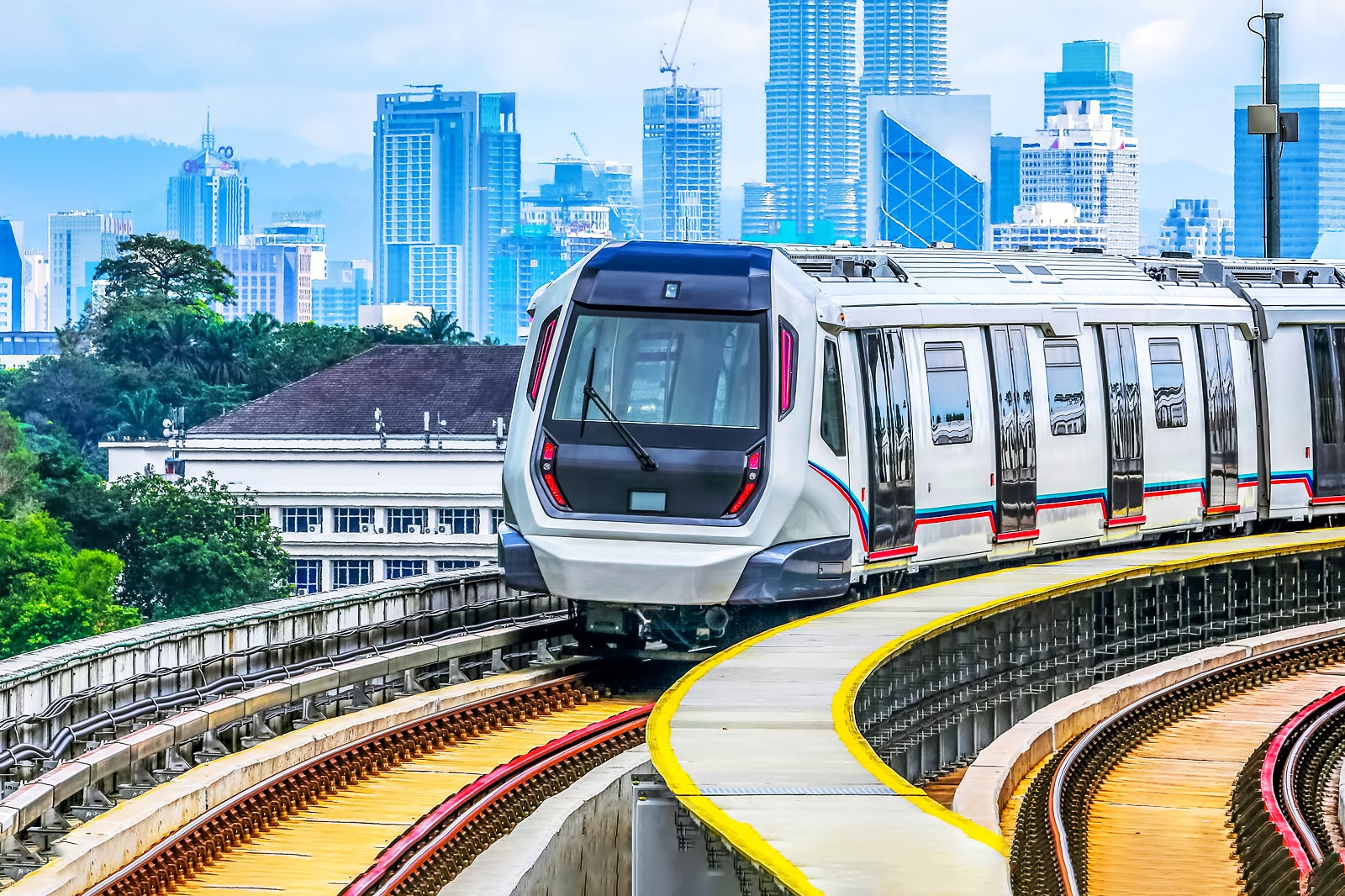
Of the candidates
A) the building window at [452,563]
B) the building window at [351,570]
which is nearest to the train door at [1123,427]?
the building window at [452,563]

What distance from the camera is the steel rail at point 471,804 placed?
41.8 ft

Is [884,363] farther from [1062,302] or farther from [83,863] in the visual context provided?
[83,863]

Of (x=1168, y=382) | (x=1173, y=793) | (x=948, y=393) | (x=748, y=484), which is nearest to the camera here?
(x=1173, y=793)

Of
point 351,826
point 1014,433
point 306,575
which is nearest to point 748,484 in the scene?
point 1014,433

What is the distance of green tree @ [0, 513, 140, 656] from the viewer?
8575 cm

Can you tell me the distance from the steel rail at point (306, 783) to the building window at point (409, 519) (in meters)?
85.9

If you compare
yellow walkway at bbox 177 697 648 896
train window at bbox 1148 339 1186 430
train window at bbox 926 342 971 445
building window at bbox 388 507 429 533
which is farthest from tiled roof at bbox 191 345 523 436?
yellow walkway at bbox 177 697 648 896

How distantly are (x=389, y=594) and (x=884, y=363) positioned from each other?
495 cm

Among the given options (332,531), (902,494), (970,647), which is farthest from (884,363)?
(332,531)

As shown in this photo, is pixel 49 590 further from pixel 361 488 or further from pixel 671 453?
pixel 671 453

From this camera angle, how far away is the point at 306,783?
594 inches

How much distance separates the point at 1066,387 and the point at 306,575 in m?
84.8

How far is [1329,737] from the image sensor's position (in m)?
17.3

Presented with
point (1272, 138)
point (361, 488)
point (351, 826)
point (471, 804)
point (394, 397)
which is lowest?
point (361, 488)
